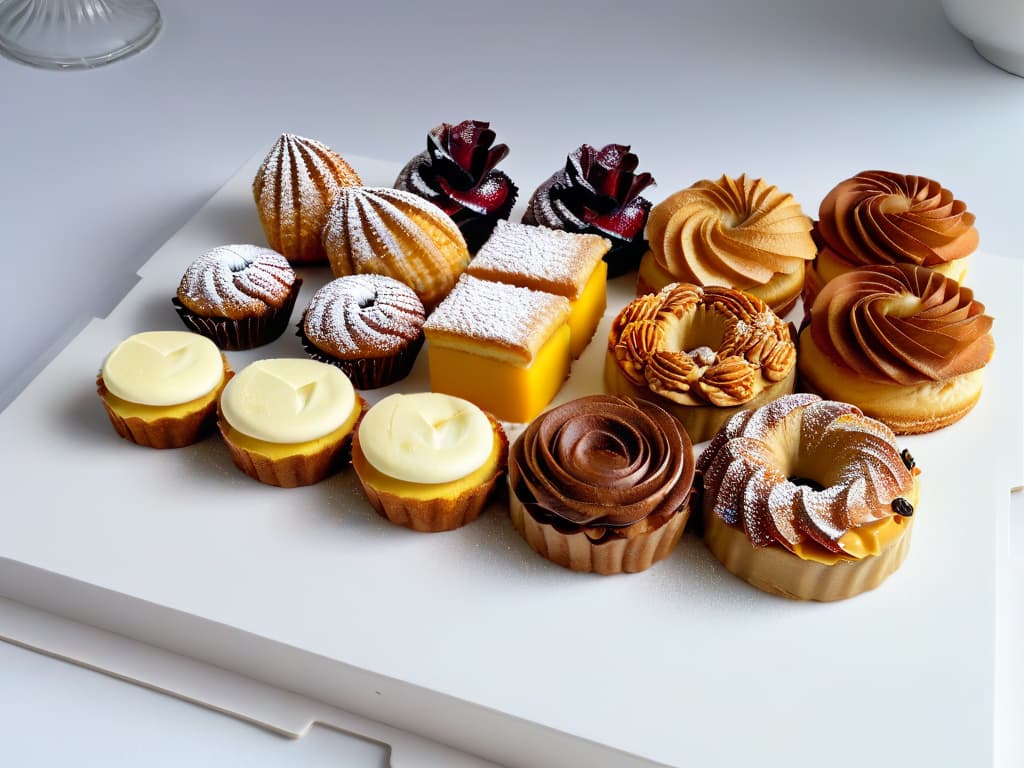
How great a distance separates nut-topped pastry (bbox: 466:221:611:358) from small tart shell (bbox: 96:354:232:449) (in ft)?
2.01

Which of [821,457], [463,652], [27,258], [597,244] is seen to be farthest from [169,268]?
[821,457]

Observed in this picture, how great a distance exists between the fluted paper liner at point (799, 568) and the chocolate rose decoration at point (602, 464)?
0.14 metres

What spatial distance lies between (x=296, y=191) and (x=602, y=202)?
71 cm

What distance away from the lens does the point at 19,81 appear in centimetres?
409

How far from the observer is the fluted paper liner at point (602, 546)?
218 cm

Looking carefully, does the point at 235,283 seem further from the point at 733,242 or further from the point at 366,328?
the point at 733,242

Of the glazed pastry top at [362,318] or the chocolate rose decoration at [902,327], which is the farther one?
the glazed pastry top at [362,318]

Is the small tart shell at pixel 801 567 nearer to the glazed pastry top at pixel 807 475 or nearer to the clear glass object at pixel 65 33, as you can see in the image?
the glazed pastry top at pixel 807 475

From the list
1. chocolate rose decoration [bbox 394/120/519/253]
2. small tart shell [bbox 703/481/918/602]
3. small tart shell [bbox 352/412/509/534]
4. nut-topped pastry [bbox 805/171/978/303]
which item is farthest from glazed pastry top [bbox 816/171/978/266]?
small tart shell [bbox 352/412/509/534]

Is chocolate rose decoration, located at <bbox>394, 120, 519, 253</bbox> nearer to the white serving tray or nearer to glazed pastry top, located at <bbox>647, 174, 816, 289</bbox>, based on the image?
glazed pastry top, located at <bbox>647, 174, 816, 289</bbox>

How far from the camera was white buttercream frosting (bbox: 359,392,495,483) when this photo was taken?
2242 mm

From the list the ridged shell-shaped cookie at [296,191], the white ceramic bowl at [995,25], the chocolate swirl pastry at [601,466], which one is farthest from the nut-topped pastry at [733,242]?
the white ceramic bowl at [995,25]

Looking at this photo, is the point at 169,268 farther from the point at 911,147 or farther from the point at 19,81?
the point at 911,147

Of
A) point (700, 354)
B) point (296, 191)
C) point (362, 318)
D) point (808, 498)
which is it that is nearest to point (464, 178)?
Result: point (296, 191)
